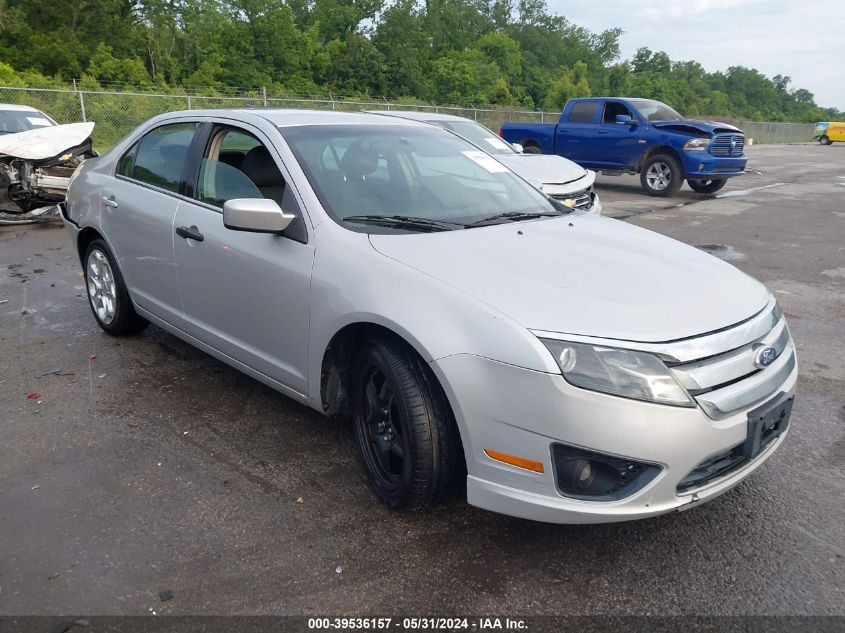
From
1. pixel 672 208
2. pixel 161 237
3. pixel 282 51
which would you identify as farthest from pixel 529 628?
pixel 282 51

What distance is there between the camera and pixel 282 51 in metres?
47.7

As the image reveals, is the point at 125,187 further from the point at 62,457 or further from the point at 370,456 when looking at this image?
the point at 370,456

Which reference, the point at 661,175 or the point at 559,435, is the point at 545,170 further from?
the point at 559,435

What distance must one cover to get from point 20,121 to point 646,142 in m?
11.6

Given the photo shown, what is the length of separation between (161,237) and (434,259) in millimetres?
2026

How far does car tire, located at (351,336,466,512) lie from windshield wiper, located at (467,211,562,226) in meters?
0.90

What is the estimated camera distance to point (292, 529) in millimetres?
2713

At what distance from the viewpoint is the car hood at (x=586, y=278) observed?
2.34m

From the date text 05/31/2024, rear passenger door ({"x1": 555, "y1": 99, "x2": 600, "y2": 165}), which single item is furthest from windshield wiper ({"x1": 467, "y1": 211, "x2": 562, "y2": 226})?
rear passenger door ({"x1": 555, "y1": 99, "x2": 600, "y2": 165})

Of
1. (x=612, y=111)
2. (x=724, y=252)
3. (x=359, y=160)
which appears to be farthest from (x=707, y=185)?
(x=359, y=160)

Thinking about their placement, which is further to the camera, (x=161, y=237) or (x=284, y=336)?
(x=161, y=237)

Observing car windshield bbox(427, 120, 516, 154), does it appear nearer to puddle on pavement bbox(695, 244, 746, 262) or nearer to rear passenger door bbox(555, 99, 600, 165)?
puddle on pavement bbox(695, 244, 746, 262)

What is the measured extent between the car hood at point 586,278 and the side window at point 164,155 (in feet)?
5.88

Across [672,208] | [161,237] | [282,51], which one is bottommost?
[672,208]
